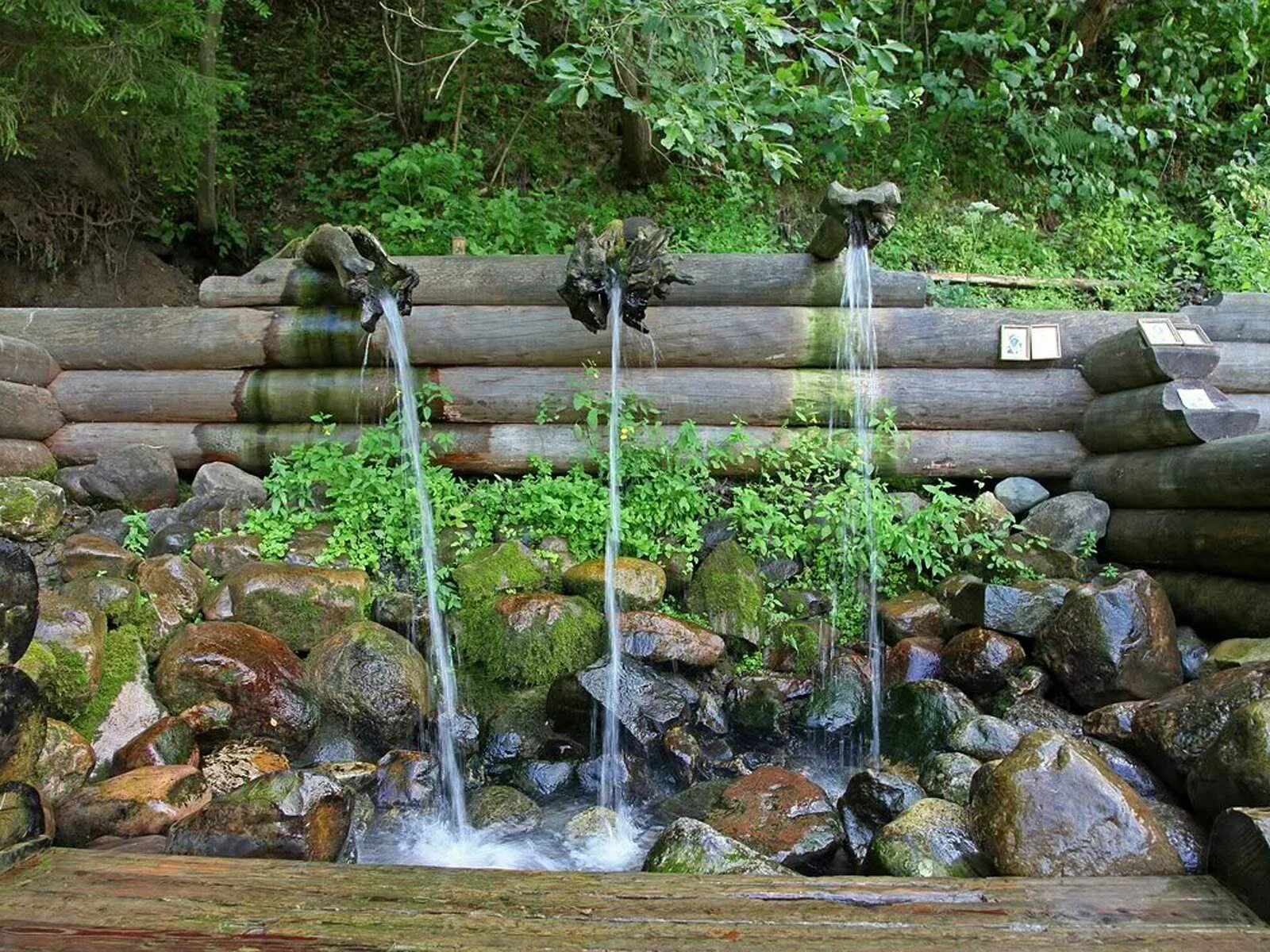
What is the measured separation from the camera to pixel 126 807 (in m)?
3.77

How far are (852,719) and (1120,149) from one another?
29.2 feet

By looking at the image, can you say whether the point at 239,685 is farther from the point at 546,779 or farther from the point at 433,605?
the point at 546,779

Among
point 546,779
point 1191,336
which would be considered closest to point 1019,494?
point 1191,336

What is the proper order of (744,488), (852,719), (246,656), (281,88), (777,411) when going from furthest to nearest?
(281,88) < (777,411) < (744,488) < (852,719) < (246,656)

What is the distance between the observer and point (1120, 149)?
10781 mm

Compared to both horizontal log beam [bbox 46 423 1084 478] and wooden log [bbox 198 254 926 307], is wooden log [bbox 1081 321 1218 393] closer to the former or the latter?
horizontal log beam [bbox 46 423 1084 478]

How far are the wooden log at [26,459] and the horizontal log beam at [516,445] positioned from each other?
18 cm

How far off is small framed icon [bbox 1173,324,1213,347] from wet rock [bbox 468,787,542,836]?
551cm

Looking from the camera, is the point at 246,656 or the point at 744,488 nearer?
the point at 246,656

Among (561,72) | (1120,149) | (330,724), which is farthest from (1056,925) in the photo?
(1120,149)

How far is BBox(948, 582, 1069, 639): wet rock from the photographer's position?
5.44 m

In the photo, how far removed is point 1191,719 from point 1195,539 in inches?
77.5

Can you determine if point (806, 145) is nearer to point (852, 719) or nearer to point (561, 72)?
point (561, 72)

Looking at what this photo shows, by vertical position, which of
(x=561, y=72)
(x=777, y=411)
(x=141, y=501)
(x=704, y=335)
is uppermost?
(x=561, y=72)
